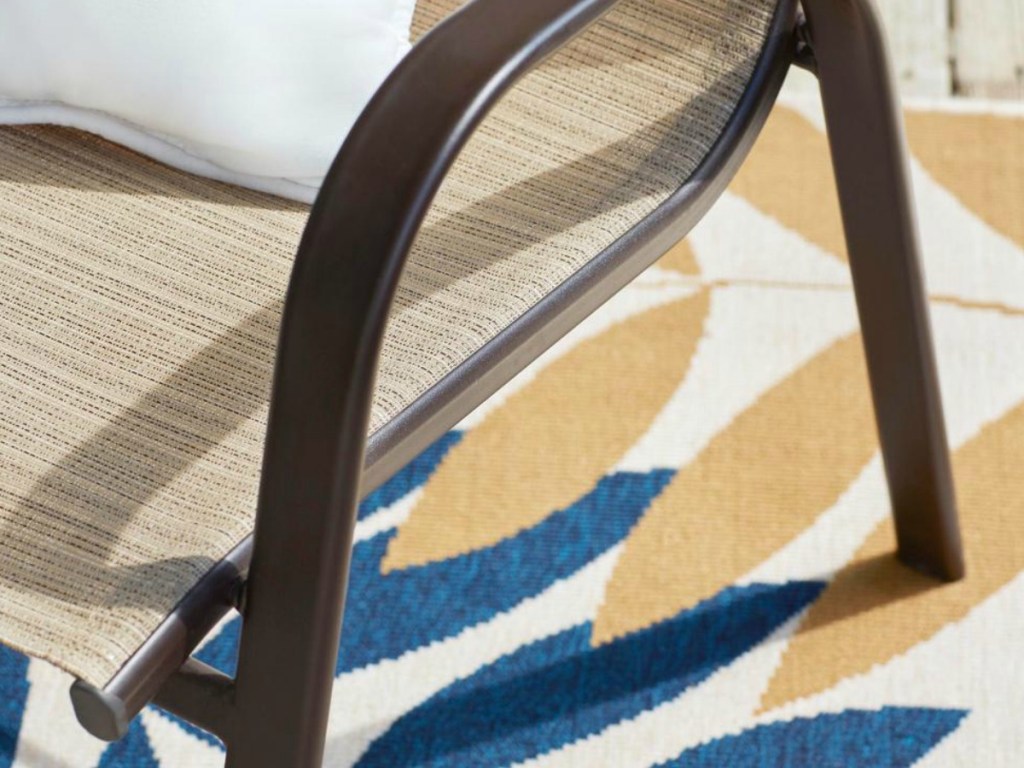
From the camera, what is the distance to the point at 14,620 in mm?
594

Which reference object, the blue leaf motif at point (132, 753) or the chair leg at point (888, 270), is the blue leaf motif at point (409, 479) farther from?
A: the chair leg at point (888, 270)

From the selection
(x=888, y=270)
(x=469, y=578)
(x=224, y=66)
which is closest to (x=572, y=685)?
(x=469, y=578)

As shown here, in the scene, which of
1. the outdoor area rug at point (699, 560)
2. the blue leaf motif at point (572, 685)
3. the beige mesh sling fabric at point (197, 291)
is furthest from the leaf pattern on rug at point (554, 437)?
the beige mesh sling fabric at point (197, 291)

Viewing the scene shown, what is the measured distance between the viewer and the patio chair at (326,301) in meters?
0.55

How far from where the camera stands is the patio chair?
0.55m

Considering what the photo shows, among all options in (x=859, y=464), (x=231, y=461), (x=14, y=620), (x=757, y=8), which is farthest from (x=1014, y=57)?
(x=14, y=620)

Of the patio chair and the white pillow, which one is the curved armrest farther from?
the white pillow

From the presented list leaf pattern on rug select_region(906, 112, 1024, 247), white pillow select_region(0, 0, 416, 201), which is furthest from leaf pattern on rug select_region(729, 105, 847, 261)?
white pillow select_region(0, 0, 416, 201)

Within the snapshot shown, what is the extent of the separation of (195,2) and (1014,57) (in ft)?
3.65

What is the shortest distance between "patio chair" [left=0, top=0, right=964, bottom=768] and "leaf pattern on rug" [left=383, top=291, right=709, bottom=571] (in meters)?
0.28

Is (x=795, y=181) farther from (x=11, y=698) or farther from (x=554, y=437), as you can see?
(x=11, y=698)

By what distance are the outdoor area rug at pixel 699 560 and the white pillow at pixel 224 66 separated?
42 cm

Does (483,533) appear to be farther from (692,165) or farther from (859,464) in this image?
(692,165)

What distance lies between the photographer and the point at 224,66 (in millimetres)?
761
